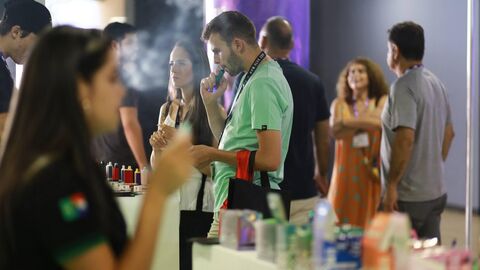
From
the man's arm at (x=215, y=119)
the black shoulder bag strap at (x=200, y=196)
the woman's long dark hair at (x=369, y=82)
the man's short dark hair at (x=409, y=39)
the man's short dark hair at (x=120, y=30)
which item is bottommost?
the black shoulder bag strap at (x=200, y=196)

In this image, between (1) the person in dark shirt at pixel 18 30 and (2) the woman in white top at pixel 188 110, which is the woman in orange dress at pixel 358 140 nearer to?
(2) the woman in white top at pixel 188 110

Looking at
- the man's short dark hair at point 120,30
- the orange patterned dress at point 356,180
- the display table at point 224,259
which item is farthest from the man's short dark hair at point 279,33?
the display table at point 224,259

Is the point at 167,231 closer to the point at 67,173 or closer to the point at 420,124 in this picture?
the point at 420,124

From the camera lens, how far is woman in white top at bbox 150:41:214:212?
12.1 ft

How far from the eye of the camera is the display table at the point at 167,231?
3.78 metres

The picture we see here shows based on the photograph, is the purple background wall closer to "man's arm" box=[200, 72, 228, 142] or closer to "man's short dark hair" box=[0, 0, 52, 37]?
"man's arm" box=[200, 72, 228, 142]

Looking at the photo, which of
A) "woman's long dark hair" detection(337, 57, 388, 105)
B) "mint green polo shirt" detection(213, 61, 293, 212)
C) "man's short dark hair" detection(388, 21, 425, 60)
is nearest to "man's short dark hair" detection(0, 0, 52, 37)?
"mint green polo shirt" detection(213, 61, 293, 212)

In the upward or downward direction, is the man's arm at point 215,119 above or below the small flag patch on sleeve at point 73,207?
above

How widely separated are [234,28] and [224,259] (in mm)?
1080

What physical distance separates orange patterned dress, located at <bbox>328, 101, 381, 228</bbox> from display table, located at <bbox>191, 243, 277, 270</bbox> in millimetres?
845

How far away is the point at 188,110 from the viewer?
390cm

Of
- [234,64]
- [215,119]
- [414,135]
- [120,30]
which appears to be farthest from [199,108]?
[414,135]

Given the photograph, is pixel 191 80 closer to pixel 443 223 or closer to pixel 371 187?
pixel 371 187

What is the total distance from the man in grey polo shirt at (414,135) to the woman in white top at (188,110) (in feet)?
2.82
